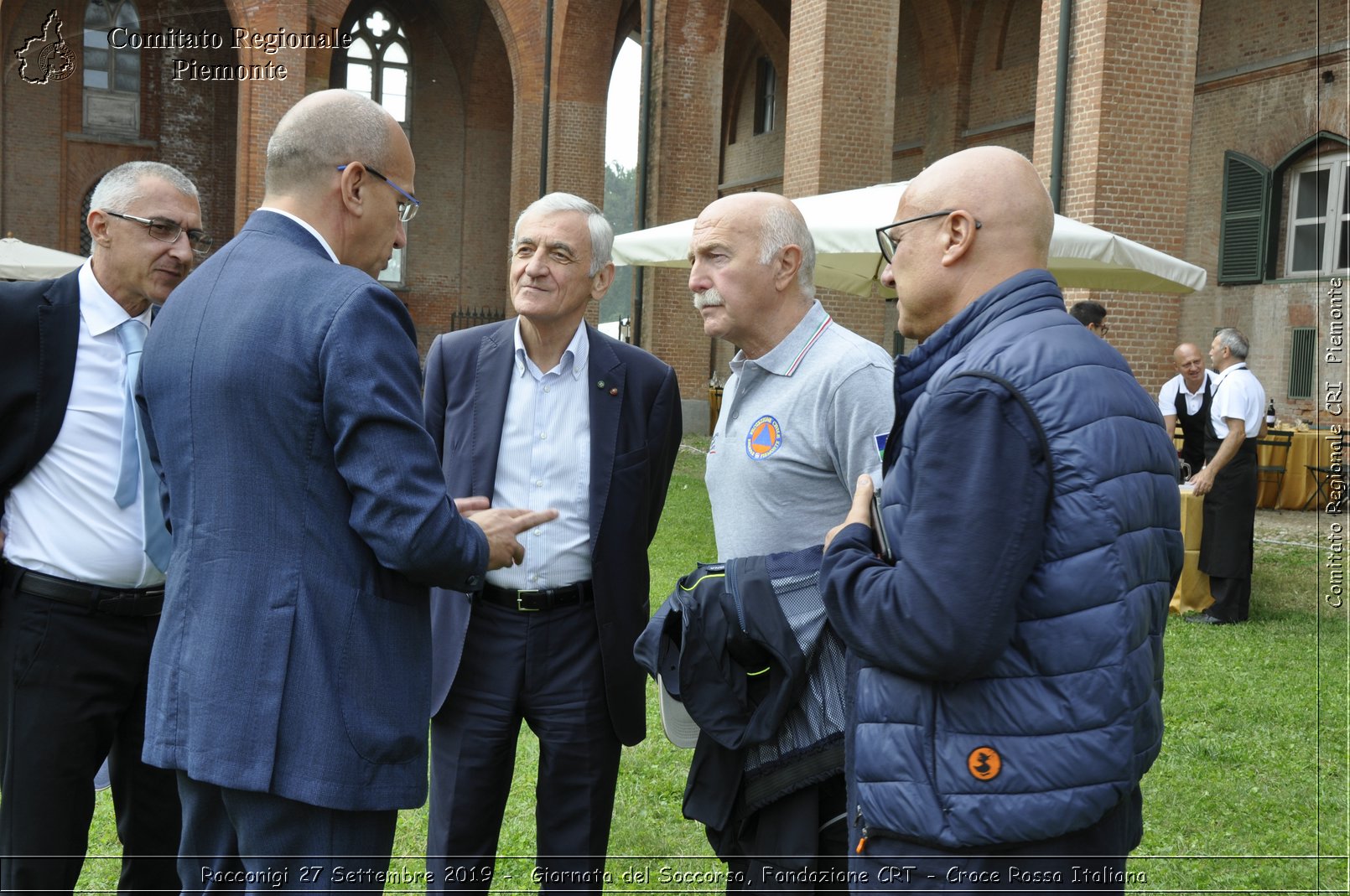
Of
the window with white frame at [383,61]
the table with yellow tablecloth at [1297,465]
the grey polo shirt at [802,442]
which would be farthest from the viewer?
the window with white frame at [383,61]

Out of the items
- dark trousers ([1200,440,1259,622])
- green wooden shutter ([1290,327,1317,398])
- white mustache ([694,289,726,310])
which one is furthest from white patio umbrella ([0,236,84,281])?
green wooden shutter ([1290,327,1317,398])

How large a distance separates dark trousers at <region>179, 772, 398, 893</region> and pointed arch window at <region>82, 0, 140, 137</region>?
2568 centimetres

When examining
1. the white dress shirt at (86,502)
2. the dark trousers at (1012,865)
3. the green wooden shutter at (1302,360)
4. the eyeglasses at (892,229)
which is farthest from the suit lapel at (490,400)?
the green wooden shutter at (1302,360)

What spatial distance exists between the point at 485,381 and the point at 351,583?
1.14 m

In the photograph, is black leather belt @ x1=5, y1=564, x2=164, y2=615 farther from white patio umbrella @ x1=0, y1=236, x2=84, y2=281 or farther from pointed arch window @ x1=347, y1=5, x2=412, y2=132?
pointed arch window @ x1=347, y1=5, x2=412, y2=132

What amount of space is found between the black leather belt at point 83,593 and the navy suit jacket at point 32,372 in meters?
0.21

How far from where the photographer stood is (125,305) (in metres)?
2.85

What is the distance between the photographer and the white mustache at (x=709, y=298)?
8.73 ft

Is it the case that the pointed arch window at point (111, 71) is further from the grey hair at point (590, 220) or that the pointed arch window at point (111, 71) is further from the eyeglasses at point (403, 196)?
the eyeglasses at point (403, 196)

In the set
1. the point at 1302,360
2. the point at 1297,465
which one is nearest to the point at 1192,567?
the point at 1297,465

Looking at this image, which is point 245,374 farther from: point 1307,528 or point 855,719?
point 1307,528

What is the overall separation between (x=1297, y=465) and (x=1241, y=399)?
6472 mm

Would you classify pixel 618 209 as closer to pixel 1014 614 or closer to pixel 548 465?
pixel 548 465

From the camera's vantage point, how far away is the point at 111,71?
23906 mm
